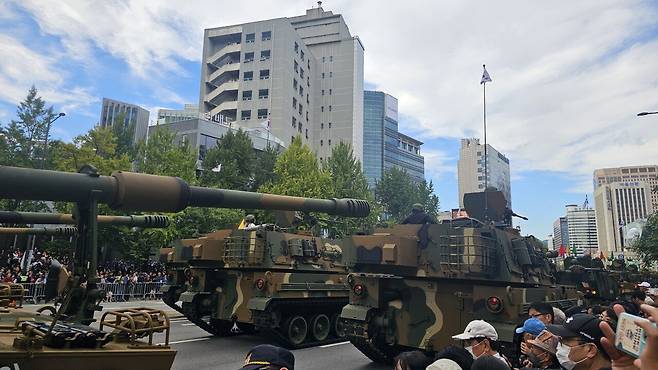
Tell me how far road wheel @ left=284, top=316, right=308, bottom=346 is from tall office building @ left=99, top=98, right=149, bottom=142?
55.2 m

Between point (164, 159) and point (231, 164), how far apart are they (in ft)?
15.2

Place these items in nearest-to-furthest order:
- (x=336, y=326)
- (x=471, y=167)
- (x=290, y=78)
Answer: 1. (x=336, y=326)
2. (x=290, y=78)
3. (x=471, y=167)

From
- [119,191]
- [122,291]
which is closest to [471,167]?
[122,291]

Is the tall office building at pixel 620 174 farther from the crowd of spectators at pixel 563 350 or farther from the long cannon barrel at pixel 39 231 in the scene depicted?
the crowd of spectators at pixel 563 350

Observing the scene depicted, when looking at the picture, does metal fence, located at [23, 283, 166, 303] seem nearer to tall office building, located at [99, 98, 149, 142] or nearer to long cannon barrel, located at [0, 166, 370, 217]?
long cannon barrel, located at [0, 166, 370, 217]

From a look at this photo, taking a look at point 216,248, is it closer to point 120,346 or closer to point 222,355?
point 222,355

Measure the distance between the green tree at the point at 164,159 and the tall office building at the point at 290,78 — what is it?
18135 millimetres

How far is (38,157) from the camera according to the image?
25.8 meters

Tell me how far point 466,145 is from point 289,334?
205 ft

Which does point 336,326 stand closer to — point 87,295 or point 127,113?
point 87,295

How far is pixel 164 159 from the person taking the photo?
1013 inches

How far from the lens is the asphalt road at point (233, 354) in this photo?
8.22m

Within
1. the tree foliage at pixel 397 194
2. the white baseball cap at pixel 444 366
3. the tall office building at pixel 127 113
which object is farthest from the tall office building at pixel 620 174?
the white baseball cap at pixel 444 366

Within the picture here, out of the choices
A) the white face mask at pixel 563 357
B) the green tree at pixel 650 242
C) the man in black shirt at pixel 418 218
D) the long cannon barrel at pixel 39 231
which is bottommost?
the white face mask at pixel 563 357
